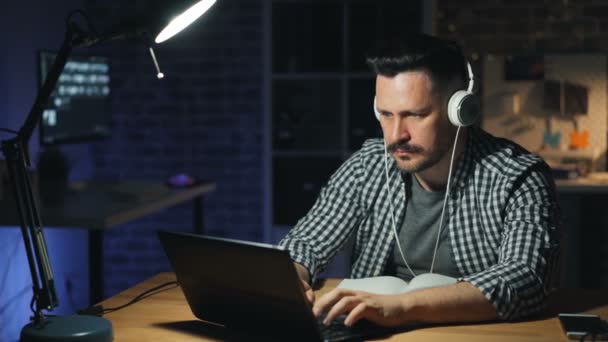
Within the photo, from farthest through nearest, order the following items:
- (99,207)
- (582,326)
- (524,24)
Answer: (524,24) → (99,207) → (582,326)

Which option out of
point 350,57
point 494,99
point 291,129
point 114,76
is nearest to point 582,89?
point 494,99

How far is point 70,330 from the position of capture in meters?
1.34

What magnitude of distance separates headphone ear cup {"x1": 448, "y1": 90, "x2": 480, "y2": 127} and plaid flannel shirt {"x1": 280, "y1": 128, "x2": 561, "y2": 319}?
6.1 inches

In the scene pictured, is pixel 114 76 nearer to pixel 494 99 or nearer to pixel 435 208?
pixel 494 99

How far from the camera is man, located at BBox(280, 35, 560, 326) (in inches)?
63.9

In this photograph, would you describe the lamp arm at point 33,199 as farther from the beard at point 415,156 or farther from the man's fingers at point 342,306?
the beard at point 415,156

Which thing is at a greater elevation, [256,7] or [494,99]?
[256,7]

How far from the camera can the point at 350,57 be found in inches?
180

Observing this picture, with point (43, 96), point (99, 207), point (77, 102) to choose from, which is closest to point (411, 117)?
point (43, 96)

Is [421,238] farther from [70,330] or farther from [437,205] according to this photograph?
[70,330]

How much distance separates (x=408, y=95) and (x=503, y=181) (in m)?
0.29

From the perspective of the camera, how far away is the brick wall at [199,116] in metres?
4.64

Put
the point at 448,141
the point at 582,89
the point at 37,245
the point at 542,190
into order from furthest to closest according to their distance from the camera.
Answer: the point at 582,89 < the point at 448,141 < the point at 542,190 < the point at 37,245

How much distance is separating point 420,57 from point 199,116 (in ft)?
9.89
